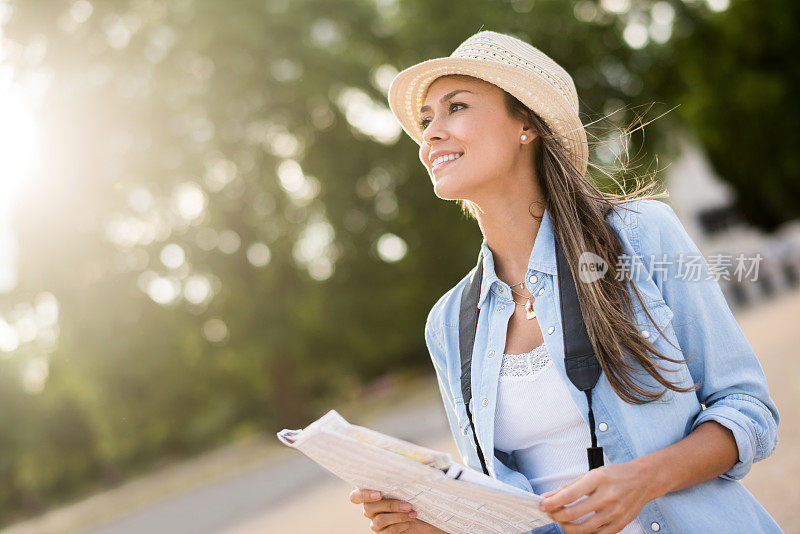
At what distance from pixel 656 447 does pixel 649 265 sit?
532 millimetres

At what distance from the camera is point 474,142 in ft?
8.73

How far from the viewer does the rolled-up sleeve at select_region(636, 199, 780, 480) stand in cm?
216

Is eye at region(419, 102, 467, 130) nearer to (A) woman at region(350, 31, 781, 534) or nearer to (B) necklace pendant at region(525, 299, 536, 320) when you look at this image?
(A) woman at region(350, 31, 781, 534)

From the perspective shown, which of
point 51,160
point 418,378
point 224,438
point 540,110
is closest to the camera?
point 540,110

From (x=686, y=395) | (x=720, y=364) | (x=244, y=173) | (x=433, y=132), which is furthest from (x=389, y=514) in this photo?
(x=244, y=173)

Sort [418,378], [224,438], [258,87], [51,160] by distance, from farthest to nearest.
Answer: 1. [224,438]
2. [418,378]
3. [258,87]
4. [51,160]

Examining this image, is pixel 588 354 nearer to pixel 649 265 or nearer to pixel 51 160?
pixel 649 265

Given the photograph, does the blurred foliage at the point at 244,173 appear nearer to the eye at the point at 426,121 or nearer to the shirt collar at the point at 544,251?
the eye at the point at 426,121

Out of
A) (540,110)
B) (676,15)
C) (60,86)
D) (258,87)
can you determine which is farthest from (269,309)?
(540,110)

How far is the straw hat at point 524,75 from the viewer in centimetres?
261

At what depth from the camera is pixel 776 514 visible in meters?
5.52

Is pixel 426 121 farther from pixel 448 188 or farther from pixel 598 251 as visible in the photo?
pixel 598 251

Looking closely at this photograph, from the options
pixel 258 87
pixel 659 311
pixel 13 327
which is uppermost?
pixel 258 87

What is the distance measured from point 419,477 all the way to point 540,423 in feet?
1.68
